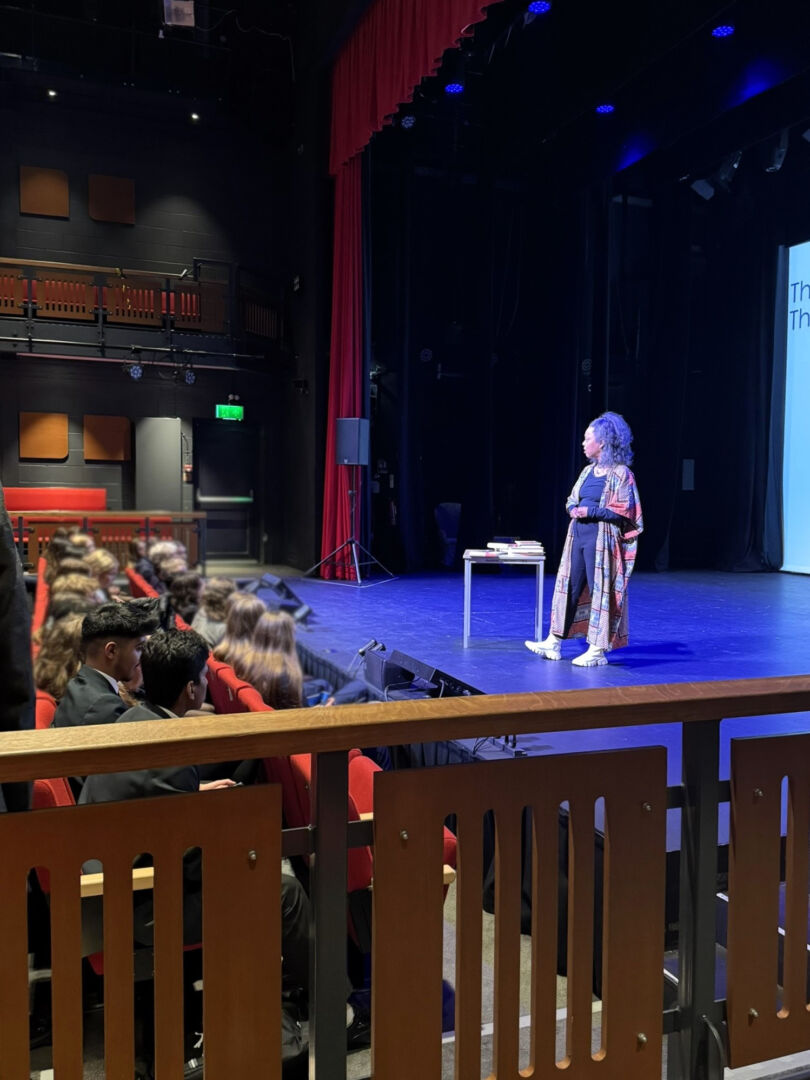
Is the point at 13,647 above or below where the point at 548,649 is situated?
above

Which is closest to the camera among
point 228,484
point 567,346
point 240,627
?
point 240,627

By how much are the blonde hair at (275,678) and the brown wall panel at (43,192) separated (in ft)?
32.1

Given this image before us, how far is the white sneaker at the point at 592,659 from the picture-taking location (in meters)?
4.95

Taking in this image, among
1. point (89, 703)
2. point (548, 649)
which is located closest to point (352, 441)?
point (548, 649)

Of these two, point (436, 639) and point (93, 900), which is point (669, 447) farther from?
point (93, 900)

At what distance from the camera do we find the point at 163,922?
109 centimetres

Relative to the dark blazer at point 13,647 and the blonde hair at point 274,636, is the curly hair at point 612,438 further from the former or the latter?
the dark blazer at point 13,647

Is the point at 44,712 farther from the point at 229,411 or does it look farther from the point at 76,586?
the point at 229,411

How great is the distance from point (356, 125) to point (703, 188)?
4830 mm

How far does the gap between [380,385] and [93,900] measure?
963 cm

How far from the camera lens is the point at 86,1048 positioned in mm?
1882

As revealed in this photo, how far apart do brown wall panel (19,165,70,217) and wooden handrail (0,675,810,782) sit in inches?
446

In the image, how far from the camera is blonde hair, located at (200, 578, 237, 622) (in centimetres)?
414

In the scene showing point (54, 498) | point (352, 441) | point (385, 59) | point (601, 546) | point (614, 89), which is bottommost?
point (601, 546)
